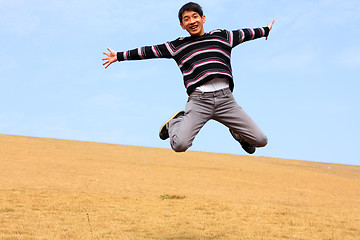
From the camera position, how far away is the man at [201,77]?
5617 millimetres

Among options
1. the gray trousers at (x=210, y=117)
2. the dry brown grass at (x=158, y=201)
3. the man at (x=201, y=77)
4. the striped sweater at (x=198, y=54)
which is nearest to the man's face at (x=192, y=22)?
the man at (x=201, y=77)

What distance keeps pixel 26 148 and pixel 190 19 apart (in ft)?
88.0

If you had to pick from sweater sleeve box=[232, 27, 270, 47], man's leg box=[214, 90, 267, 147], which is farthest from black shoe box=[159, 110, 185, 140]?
sweater sleeve box=[232, 27, 270, 47]

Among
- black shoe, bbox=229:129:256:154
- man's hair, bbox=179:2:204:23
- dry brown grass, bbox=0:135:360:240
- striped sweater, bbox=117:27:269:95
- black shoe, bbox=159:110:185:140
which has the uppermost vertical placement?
man's hair, bbox=179:2:204:23

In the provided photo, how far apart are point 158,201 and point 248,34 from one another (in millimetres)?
10160

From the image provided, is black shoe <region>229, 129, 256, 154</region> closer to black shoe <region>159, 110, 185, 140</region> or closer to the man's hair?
black shoe <region>159, 110, 185, 140</region>

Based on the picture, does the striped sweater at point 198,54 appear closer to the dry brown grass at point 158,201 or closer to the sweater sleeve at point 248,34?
the sweater sleeve at point 248,34

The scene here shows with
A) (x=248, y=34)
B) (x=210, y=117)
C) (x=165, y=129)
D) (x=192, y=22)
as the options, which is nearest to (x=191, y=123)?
(x=210, y=117)

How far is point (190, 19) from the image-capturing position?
5598 mm

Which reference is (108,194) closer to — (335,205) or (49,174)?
(49,174)

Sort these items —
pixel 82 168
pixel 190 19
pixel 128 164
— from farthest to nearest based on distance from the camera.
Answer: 1. pixel 128 164
2. pixel 82 168
3. pixel 190 19

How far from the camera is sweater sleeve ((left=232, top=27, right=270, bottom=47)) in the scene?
6031 millimetres

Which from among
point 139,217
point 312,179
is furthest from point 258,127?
point 312,179

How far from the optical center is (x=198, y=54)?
18.7ft
